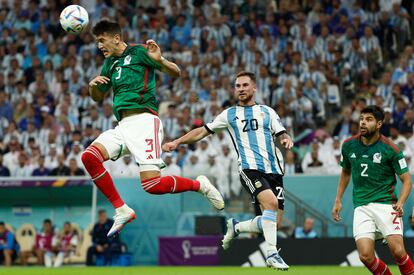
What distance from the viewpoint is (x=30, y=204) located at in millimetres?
25391

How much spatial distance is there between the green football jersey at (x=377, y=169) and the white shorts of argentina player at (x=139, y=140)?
→ 2.52 meters

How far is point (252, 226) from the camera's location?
507 inches

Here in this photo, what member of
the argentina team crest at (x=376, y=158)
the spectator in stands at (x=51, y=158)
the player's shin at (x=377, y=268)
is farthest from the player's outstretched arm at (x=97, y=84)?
the spectator in stands at (x=51, y=158)

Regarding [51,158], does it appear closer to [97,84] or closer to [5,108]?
[5,108]

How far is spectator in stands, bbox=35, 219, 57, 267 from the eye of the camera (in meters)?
24.3

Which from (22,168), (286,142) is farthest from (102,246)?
(286,142)

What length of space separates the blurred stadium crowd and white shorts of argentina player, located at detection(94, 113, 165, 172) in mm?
10424

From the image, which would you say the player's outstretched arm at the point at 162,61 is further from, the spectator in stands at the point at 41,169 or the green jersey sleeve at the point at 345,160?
the spectator in stands at the point at 41,169

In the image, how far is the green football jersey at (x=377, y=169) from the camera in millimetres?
11836

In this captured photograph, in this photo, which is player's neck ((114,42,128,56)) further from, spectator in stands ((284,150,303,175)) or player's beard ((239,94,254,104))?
spectator in stands ((284,150,303,175))

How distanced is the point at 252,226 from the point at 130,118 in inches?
89.7

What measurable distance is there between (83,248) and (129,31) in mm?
8660

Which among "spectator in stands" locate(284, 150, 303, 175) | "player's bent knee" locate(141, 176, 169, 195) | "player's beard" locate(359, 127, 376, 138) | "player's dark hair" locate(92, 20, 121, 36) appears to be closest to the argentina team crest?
A: "player's beard" locate(359, 127, 376, 138)

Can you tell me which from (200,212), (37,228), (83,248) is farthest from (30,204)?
(200,212)
